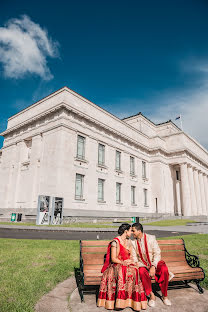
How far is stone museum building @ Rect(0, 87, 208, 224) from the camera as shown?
2422 centimetres

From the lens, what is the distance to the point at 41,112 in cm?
2788

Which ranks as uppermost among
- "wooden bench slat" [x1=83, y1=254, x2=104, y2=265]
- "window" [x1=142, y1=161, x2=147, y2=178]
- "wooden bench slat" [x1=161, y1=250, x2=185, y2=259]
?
"window" [x1=142, y1=161, x2=147, y2=178]

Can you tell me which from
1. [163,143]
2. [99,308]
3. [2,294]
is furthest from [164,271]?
[163,143]

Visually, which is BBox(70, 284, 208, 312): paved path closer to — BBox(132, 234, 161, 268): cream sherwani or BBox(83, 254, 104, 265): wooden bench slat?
BBox(83, 254, 104, 265): wooden bench slat

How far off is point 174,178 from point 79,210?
2482 centimetres

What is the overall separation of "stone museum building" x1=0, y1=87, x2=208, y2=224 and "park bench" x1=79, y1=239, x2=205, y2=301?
16012mm

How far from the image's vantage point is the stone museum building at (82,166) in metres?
24.2

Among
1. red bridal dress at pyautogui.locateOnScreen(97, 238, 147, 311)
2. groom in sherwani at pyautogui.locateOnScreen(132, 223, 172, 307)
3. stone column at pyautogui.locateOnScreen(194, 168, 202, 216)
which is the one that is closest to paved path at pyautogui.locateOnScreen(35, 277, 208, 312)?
red bridal dress at pyautogui.locateOnScreen(97, 238, 147, 311)

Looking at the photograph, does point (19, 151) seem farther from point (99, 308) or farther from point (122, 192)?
point (99, 308)

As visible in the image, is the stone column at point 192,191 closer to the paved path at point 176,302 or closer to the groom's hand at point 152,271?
the paved path at point 176,302

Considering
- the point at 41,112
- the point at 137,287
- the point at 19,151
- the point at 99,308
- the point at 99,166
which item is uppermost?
the point at 41,112

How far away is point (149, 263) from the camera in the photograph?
4.28 m

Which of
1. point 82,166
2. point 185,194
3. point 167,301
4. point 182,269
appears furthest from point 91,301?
point 185,194

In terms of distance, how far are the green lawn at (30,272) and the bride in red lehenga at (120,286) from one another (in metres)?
1.24
